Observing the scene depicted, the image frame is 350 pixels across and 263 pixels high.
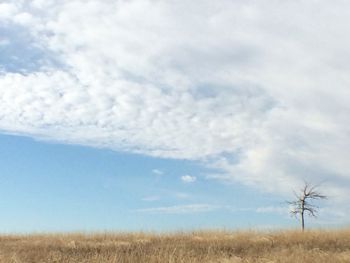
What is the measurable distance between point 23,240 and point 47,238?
4.18 feet

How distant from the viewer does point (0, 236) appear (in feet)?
101

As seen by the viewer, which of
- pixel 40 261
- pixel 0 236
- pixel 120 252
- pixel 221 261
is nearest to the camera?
pixel 221 261

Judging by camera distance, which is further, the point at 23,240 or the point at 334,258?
the point at 23,240

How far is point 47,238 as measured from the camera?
27844 millimetres

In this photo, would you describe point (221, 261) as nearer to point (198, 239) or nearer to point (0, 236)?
point (198, 239)

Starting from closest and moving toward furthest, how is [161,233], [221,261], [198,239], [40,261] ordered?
1. [221,261]
2. [40,261]
3. [198,239]
4. [161,233]

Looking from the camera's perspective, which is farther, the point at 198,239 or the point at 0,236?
the point at 0,236

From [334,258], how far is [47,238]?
15306mm

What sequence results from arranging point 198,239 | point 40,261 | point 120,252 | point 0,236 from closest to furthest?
point 40,261 → point 120,252 → point 198,239 → point 0,236

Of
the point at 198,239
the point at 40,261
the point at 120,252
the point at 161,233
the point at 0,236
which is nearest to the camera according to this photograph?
the point at 40,261

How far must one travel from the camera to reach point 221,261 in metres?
18.2

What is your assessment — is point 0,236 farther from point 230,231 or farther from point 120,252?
point 230,231

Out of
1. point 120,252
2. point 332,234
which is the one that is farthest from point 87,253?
point 332,234

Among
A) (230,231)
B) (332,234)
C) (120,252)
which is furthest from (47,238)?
(332,234)
